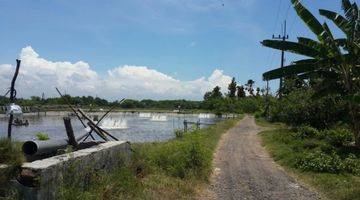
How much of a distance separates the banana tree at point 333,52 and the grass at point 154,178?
5146 mm

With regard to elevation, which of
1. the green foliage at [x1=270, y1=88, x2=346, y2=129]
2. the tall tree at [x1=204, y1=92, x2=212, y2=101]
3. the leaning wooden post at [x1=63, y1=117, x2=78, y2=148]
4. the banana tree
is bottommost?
the leaning wooden post at [x1=63, y1=117, x2=78, y2=148]

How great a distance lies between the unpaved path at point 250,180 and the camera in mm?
11633

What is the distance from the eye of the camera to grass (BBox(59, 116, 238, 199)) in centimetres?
883

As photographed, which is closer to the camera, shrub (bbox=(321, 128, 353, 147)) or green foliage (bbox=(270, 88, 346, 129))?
shrub (bbox=(321, 128, 353, 147))

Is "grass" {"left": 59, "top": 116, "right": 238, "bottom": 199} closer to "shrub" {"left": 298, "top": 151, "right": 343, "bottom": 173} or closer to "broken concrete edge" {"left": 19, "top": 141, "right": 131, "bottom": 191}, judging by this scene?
"broken concrete edge" {"left": 19, "top": 141, "right": 131, "bottom": 191}

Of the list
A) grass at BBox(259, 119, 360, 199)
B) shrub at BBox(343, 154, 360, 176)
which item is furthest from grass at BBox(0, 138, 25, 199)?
shrub at BBox(343, 154, 360, 176)

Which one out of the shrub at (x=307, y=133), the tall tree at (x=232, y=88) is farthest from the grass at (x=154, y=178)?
the tall tree at (x=232, y=88)

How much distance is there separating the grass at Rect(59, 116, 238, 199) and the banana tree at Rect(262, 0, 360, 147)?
5146 millimetres

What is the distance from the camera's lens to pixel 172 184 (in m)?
11.4

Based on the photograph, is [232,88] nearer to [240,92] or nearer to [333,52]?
[240,92]

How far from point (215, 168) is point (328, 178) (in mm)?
3875

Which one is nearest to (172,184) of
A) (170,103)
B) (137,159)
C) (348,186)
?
(137,159)

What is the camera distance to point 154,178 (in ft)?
38.6

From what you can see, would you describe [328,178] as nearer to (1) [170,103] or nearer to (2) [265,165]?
(2) [265,165]
